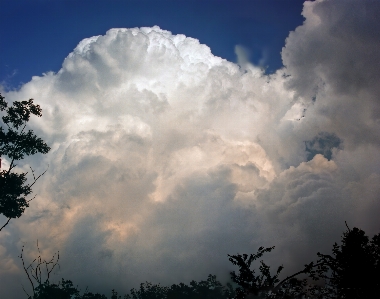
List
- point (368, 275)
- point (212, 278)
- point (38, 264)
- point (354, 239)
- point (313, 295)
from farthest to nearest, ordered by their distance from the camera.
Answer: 1. point (212, 278)
2. point (354, 239)
3. point (368, 275)
4. point (38, 264)
5. point (313, 295)

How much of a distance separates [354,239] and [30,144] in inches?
1361

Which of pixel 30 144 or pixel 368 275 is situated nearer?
pixel 30 144

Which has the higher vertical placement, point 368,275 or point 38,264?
point 38,264

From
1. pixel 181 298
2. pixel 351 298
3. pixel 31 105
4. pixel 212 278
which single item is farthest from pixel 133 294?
pixel 351 298

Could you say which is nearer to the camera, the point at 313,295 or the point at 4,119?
the point at 313,295

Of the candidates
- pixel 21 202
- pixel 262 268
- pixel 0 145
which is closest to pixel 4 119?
pixel 0 145

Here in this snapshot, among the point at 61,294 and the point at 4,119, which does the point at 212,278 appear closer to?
the point at 61,294

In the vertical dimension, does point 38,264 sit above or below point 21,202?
below

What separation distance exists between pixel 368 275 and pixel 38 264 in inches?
986

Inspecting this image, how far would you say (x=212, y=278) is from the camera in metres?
108

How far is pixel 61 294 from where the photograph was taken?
74000 mm

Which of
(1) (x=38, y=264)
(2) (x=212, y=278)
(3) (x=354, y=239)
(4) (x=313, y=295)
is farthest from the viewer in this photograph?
(2) (x=212, y=278)

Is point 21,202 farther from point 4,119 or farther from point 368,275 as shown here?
point 368,275

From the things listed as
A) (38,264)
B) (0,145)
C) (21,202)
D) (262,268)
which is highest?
(0,145)
